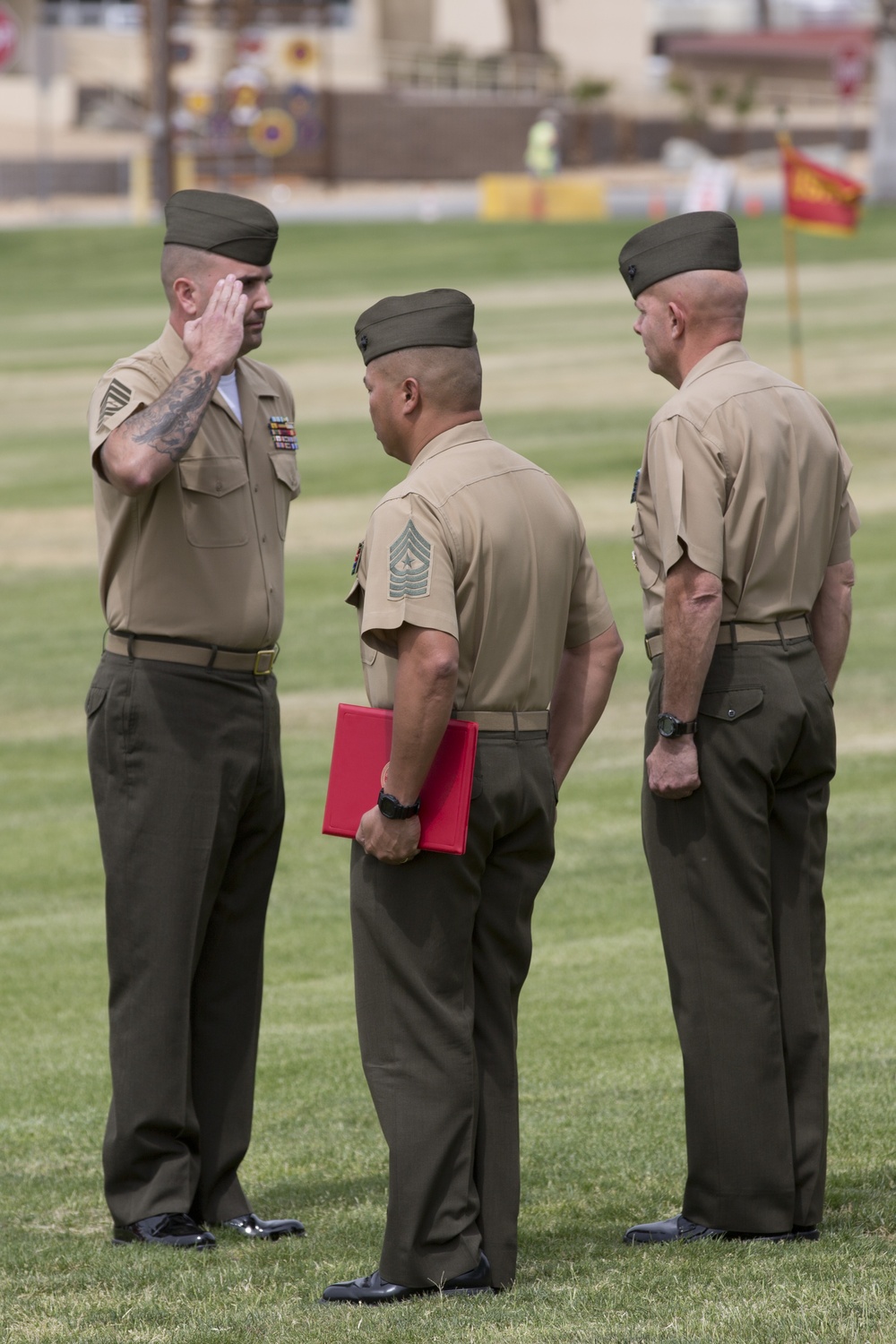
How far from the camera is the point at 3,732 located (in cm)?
1186

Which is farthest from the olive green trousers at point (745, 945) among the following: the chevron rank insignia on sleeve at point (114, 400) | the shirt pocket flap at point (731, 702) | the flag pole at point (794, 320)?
the flag pole at point (794, 320)

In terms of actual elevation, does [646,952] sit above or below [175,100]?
below

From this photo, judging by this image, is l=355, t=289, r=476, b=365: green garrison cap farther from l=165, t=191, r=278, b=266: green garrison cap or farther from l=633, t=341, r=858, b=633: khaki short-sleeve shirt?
l=165, t=191, r=278, b=266: green garrison cap

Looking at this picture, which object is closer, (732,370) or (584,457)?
(732,370)

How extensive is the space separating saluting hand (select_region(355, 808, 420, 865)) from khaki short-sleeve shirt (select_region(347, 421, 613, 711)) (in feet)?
0.85

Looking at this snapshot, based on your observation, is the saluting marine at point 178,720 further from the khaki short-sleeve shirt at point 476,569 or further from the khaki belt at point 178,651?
the khaki short-sleeve shirt at point 476,569

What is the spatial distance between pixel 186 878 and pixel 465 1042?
101 cm

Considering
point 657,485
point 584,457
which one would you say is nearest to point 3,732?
→ point 657,485

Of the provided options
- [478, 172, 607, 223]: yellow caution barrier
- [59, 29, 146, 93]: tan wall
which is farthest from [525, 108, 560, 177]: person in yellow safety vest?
[59, 29, 146, 93]: tan wall

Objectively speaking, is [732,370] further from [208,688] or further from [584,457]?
[584,457]

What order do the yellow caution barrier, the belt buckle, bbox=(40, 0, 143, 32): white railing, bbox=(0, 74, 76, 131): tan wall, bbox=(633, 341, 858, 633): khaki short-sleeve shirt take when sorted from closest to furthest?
bbox=(633, 341, 858, 633): khaki short-sleeve shirt < the belt buckle < the yellow caution barrier < bbox=(0, 74, 76, 131): tan wall < bbox=(40, 0, 143, 32): white railing

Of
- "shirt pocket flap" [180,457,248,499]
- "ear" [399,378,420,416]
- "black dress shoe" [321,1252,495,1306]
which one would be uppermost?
"ear" [399,378,420,416]

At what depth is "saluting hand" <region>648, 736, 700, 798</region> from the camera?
4539 mm

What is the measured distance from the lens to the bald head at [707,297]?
15.3ft
